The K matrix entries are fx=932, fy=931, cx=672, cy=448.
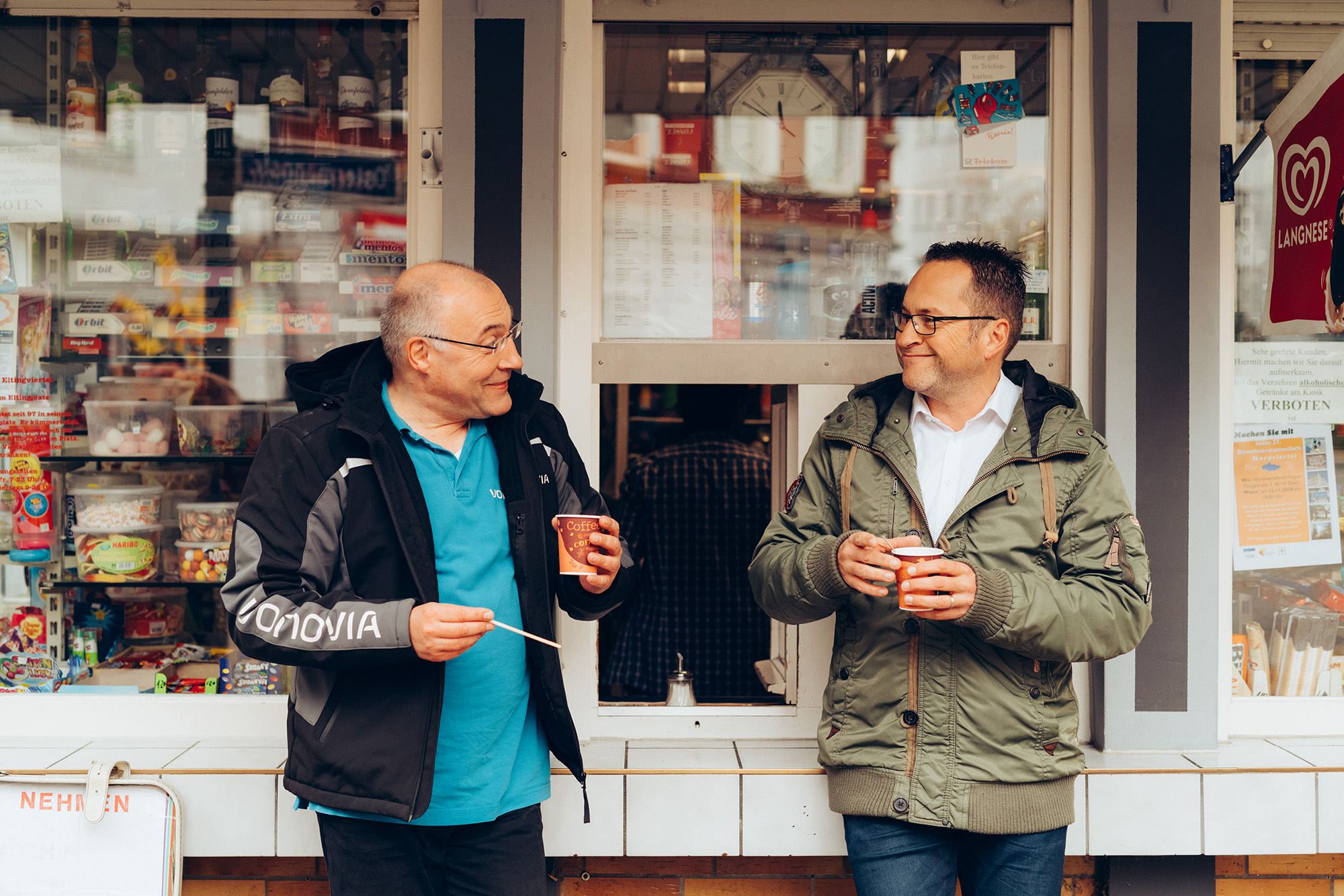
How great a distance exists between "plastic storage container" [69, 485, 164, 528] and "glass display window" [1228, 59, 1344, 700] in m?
3.31

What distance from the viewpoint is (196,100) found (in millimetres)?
2902

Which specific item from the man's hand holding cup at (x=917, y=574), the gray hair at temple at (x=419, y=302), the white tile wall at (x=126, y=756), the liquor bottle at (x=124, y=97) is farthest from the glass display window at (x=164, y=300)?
the man's hand holding cup at (x=917, y=574)

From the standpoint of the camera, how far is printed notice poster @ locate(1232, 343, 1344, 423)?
275 cm

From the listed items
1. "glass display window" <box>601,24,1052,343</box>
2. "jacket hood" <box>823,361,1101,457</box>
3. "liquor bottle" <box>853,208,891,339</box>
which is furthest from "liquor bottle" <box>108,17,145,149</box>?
"jacket hood" <box>823,361,1101,457</box>

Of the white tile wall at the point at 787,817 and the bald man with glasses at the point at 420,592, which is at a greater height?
the bald man with glasses at the point at 420,592

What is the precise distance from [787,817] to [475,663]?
1005 mm

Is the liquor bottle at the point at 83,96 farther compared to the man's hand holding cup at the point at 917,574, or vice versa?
the liquor bottle at the point at 83,96

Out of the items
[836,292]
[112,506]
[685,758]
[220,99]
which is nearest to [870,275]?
[836,292]

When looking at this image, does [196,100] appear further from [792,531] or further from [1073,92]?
[1073,92]

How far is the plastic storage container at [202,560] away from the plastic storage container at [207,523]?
17 millimetres

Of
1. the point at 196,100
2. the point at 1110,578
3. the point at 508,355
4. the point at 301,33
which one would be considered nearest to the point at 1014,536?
the point at 1110,578

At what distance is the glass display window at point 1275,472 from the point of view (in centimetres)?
274

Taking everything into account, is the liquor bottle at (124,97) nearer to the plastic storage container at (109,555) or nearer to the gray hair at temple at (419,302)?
the plastic storage container at (109,555)

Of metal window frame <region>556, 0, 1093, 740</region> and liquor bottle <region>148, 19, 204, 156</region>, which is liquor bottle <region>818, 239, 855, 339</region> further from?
liquor bottle <region>148, 19, 204, 156</region>
